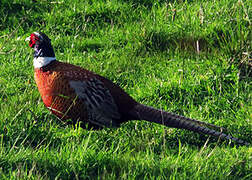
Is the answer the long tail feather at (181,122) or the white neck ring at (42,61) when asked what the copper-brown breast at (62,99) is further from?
the long tail feather at (181,122)

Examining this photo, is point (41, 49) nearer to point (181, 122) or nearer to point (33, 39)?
point (33, 39)

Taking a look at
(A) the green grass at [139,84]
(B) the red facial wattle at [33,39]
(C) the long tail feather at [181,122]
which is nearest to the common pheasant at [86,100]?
(C) the long tail feather at [181,122]

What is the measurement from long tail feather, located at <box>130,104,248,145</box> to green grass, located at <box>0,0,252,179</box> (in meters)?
0.08

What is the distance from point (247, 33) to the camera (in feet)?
13.6

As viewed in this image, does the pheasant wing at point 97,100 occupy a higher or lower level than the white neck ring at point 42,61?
lower

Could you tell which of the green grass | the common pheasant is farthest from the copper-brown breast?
the green grass

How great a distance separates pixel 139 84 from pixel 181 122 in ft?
3.53

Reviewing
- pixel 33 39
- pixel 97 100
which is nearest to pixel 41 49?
pixel 33 39

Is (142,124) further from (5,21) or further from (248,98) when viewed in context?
(5,21)

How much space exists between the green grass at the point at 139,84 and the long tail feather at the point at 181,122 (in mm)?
79

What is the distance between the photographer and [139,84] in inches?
166

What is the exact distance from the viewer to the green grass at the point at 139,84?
2658mm

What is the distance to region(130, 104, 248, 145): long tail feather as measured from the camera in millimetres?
3133

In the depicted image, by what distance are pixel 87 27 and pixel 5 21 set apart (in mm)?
1175
